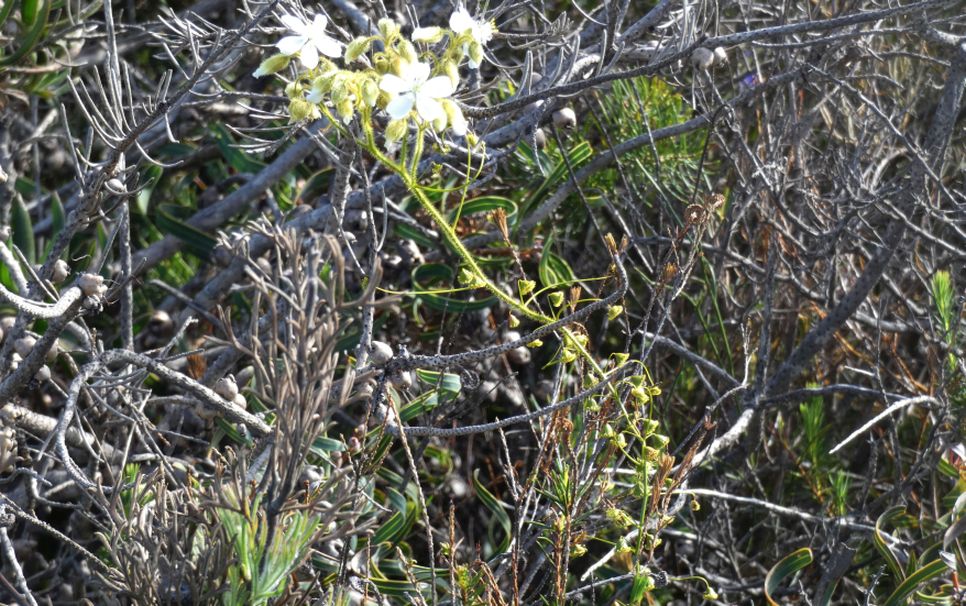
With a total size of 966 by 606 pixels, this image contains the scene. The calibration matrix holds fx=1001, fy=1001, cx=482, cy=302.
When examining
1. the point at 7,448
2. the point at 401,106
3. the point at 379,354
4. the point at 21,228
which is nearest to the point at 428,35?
the point at 401,106

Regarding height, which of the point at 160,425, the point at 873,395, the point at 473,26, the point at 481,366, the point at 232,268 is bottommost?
the point at 873,395

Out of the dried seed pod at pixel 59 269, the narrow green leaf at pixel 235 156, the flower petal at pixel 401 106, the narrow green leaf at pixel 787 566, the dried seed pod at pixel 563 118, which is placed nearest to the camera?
the flower petal at pixel 401 106

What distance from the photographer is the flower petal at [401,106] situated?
1.00 metres

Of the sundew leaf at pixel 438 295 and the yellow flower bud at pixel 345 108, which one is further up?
the yellow flower bud at pixel 345 108

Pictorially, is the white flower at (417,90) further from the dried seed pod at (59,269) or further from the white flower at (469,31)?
the dried seed pod at (59,269)

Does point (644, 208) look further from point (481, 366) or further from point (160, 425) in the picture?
point (160, 425)

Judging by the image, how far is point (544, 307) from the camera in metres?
2.13

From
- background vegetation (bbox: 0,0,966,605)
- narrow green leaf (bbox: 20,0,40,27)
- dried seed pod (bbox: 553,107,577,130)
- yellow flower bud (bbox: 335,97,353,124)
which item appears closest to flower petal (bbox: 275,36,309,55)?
yellow flower bud (bbox: 335,97,353,124)

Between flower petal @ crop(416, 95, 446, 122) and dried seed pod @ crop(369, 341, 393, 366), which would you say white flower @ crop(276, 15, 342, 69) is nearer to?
flower petal @ crop(416, 95, 446, 122)

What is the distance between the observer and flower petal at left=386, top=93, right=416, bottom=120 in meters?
1.00

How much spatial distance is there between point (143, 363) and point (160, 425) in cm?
50

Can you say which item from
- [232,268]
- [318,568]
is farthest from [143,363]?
[232,268]

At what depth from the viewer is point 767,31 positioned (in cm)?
129

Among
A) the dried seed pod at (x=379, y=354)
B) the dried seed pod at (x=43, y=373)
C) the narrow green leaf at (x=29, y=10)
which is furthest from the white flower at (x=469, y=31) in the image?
the narrow green leaf at (x=29, y=10)
